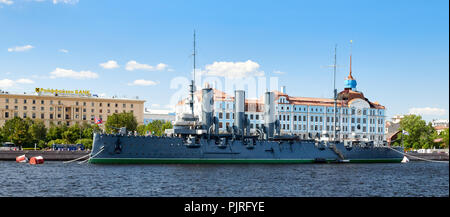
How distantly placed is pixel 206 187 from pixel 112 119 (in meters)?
69.0

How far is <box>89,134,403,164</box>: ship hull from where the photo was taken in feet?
194

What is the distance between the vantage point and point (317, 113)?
11319 centimetres

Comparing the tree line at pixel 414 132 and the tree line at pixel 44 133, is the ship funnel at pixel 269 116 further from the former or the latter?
the tree line at pixel 414 132

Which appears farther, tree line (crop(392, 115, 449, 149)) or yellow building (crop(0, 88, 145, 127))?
tree line (crop(392, 115, 449, 149))

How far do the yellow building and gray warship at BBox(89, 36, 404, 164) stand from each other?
5185 centimetres

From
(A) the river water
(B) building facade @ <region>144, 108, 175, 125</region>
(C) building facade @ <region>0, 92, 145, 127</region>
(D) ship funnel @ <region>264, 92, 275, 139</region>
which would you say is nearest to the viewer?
(A) the river water

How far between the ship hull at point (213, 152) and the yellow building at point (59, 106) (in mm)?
55355

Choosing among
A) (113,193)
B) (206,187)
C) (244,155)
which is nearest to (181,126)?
(244,155)

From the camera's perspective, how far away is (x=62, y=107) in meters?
120

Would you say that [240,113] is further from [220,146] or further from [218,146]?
[218,146]

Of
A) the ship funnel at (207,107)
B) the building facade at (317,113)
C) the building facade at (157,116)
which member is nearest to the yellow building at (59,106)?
the building facade at (317,113)

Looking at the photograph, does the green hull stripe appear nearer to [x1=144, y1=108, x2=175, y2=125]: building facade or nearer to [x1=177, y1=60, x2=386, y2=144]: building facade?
[x1=177, y1=60, x2=386, y2=144]: building facade

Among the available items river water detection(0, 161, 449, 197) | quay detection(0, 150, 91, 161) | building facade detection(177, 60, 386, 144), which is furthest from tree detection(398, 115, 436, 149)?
quay detection(0, 150, 91, 161)
